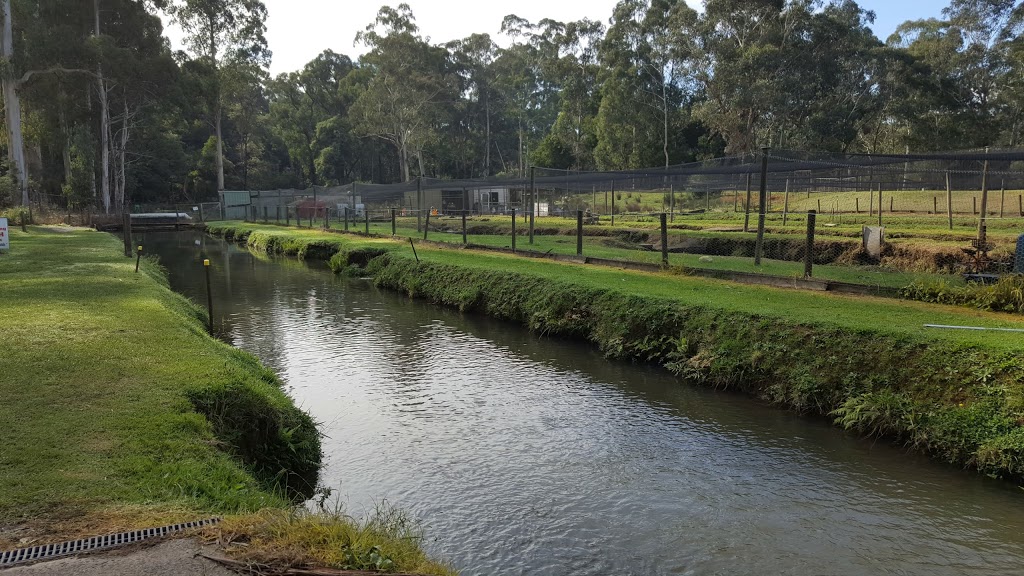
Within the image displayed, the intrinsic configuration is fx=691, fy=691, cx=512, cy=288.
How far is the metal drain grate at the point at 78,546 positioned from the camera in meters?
3.56

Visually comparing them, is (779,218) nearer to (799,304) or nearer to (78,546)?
(799,304)

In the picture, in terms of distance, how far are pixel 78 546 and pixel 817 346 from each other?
8.10m

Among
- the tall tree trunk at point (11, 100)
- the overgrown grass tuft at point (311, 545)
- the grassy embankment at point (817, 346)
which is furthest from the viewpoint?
the tall tree trunk at point (11, 100)

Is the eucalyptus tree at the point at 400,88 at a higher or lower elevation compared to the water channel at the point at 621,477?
higher

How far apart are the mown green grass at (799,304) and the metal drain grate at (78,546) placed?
8.07 meters

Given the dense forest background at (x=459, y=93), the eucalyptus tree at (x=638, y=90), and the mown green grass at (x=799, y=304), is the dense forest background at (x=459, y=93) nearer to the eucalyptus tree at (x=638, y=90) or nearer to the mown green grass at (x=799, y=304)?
the eucalyptus tree at (x=638, y=90)

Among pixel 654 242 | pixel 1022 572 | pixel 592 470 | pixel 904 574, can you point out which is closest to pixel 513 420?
pixel 592 470

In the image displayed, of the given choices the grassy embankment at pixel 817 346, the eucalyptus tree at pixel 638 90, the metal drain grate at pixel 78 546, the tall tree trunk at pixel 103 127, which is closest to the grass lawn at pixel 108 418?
the metal drain grate at pixel 78 546

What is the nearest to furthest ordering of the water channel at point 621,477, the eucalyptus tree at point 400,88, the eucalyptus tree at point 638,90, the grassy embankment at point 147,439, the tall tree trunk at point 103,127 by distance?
the grassy embankment at point 147,439 → the water channel at point 621,477 → the tall tree trunk at point 103,127 → the eucalyptus tree at point 638,90 → the eucalyptus tree at point 400,88

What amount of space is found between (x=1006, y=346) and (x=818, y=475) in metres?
2.67

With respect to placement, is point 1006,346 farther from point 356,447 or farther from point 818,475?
point 356,447

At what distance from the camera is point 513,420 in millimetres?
8438

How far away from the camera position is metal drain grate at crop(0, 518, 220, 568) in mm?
3559

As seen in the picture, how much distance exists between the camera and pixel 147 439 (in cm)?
525
